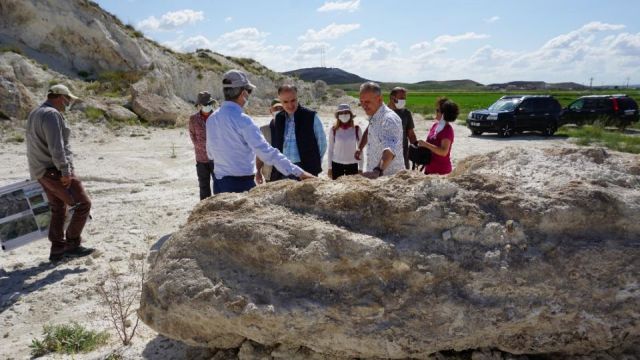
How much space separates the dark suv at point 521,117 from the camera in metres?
19.8

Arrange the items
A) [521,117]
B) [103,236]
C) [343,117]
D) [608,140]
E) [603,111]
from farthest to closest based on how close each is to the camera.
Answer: [603,111]
[521,117]
[608,140]
[103,236]
[343,117]

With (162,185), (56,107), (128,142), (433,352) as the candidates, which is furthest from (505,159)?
(128,142)

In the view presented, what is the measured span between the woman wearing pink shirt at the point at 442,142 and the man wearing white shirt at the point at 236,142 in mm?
2036

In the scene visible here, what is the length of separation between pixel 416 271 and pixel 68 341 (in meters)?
2.72

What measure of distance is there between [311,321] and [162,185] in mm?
7916

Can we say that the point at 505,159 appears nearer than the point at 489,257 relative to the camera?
No

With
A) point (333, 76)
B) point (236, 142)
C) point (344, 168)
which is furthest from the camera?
point (333, 76)

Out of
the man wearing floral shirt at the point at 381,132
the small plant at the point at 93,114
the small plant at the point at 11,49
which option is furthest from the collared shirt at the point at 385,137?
the small plant at the point at 11,49

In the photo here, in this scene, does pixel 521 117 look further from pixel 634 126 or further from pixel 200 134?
pixel 200 134

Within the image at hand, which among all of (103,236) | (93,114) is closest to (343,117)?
(103,236)

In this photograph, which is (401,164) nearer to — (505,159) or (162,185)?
(505,159)

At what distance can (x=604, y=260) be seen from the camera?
8.36ft

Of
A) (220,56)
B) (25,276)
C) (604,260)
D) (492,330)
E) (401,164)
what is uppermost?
(220,56)

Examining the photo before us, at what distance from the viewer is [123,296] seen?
14.4 feet
